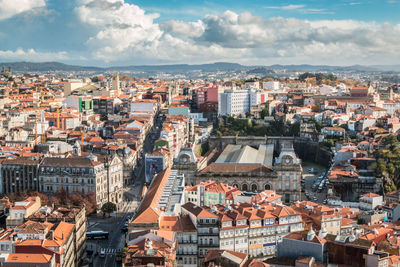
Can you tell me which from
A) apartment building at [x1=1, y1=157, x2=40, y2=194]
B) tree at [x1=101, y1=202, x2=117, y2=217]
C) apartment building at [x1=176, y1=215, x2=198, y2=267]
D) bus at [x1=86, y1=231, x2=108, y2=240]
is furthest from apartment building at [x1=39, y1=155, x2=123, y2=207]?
apartment building at [x1=176, y1=215, x2=198, y2=267]

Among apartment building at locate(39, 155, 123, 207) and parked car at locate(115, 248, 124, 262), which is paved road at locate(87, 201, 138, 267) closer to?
parked car at locate(115, 248, 124, 262)

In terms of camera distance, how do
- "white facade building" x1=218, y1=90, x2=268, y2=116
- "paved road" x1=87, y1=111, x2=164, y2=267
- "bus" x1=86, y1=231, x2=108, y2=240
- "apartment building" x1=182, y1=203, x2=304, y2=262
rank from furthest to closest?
"white facade building" x1=218, y1=90, x2=268, y2=116 < "bus" x1=86, y1=231, x2=108, y2=240 < "paved road" x1=87, y1=111, x2=164, y2=267 < "apartment building" x1=182, y1=203, x2=304, y2=262

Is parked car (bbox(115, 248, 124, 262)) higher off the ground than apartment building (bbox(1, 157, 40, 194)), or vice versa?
apartment building (bbox(1, 157, 40, 194))

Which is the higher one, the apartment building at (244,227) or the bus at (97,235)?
the apartment building at (244,227)

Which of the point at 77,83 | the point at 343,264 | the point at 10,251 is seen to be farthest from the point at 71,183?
the point at 77,83

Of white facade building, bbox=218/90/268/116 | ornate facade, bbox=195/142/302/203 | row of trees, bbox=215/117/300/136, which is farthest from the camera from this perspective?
white facade building, bbox=218/90/268/116

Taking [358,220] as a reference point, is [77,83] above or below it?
above

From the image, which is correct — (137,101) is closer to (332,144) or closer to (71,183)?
(332,144)

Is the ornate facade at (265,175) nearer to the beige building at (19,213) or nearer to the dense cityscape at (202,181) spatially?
the dense cityscape at (202,181)

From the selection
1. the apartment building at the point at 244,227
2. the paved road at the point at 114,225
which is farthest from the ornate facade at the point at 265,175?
the apartment building at the point at 244,227

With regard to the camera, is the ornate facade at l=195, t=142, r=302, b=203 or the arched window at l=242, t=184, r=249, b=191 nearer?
the ornate facade at l=195, t=142, r=302, b=203

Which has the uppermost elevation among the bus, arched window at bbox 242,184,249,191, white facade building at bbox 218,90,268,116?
white facade building at bbox 218,90,268,116
